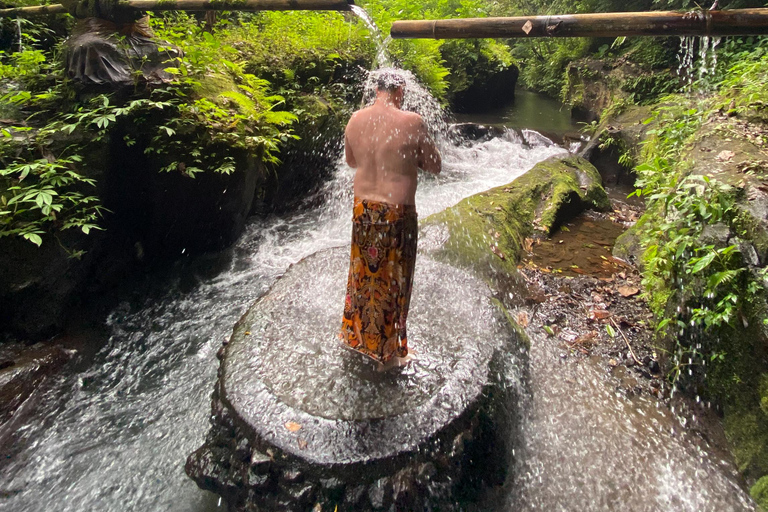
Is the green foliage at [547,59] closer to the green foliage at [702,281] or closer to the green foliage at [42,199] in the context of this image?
the green foliage at [702,281]

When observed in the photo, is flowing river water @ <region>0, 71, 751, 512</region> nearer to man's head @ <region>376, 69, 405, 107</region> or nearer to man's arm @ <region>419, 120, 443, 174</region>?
man's arm @ <region>419, 120, 443, 174</region>

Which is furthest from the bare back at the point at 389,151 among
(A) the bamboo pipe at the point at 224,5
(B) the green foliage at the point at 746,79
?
(B) the green foliage at the point at 746,79

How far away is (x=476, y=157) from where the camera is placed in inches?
330

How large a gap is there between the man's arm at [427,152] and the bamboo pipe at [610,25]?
2.44 feet

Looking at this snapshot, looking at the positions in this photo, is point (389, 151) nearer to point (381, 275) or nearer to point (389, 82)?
point (389, 82)

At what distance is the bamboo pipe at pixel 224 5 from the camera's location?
293 cm

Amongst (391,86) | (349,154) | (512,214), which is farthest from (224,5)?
(512,214)

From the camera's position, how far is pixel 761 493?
2.46m

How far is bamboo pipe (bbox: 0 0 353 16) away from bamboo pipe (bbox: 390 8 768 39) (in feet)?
2.03

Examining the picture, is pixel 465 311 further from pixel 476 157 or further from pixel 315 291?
pixel 476 157

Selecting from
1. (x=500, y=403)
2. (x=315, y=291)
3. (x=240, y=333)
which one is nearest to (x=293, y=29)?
(x=315, y=291)

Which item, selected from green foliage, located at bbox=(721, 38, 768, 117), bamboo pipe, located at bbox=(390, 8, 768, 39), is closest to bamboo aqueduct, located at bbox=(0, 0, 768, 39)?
bamboo pipe, located at bbox=(390, 8, 768, 39)

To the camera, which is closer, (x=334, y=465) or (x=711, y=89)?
(x=334, y=465)

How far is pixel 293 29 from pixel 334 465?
24.8 ft
